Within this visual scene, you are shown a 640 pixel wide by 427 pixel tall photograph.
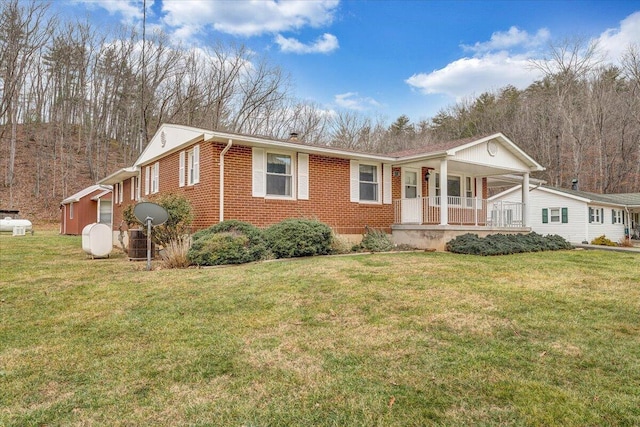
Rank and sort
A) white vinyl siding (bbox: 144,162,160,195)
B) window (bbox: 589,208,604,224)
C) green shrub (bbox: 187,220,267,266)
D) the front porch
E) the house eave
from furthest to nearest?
1. window (bbox: 589,208,604,224)
2. the house eave
3. white vinyl siding (bbox: 144,162,160,195)
4. the front porch
5. green shrub (bbox: 187,220,267,266)

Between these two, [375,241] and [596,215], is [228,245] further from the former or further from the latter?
[596,215]

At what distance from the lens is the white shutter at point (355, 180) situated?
41.4ft

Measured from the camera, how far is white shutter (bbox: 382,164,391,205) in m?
13.3

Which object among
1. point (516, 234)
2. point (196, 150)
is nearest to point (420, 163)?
point (516, 234)

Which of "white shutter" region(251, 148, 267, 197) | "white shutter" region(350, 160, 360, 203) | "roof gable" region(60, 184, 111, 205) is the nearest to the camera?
"white shutter" region(251, 148, 267, 197)

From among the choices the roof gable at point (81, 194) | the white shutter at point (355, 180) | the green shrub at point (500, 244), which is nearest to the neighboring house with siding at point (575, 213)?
the green shrub at point (500, 244)

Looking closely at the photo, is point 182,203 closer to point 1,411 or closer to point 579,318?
point 1,411

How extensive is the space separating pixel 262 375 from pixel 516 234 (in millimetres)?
12974

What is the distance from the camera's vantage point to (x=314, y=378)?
3012 mm

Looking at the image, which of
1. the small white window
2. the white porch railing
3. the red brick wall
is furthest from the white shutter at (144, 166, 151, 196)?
the white porch railing

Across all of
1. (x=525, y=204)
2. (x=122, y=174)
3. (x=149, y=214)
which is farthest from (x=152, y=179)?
(x=525, y=204)

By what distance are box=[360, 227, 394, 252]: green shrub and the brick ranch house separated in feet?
1.39

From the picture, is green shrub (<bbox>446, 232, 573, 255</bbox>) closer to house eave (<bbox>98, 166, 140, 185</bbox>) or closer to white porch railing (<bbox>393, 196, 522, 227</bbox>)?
white porch railing (<bbox>393, 196, 522, 227</bbox>)

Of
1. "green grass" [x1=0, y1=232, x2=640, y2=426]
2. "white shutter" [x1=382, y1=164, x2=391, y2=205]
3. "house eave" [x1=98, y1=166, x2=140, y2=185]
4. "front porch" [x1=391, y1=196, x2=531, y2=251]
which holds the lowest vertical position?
"green grass" [x1=0, y1=232, x2=640, y2=426]
